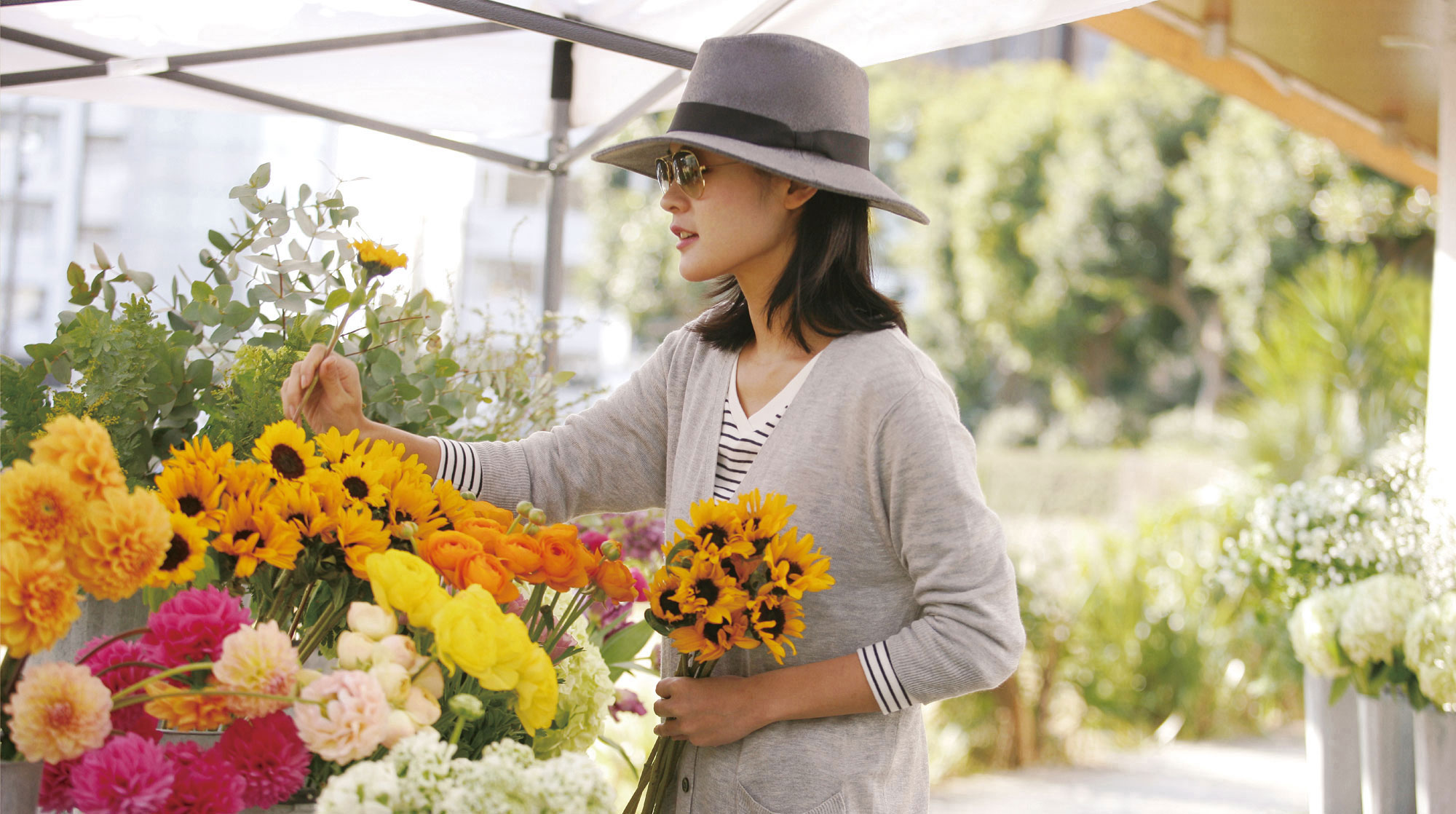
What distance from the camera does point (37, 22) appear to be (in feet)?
6.57

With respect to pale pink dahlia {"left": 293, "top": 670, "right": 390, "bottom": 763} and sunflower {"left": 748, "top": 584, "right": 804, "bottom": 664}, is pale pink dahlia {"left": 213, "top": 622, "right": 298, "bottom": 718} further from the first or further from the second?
sunflower {"left": 748, "top": 584, "right": 804, "bottom": 664}

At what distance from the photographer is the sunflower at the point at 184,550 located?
775 mm

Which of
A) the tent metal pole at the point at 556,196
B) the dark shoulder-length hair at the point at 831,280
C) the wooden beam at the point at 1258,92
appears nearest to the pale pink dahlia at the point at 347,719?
the dark shoulder-length hair at the point at 831,280

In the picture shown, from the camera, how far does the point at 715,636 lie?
916 mm

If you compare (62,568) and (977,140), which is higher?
(977,140)

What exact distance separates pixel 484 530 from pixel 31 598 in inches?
12.9

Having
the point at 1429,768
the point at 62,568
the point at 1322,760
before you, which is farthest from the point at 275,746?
the point at 1322,760

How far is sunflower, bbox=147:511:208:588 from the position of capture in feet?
2.54

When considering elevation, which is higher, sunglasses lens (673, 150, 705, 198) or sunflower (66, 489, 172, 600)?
sunglasses lens (673, 150, 705, 198)

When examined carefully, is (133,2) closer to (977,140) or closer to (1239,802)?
(1239,802)

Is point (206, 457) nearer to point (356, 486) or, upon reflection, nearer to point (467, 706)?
point (356, 486)

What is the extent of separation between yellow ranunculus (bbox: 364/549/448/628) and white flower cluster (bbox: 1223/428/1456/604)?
7.35 feet

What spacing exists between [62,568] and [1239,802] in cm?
458

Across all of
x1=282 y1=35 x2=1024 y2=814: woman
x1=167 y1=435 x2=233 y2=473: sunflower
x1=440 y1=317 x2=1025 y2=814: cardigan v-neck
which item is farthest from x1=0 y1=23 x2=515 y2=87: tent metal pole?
x1=167 y1=435 x2=233 y2=473: sunflower
